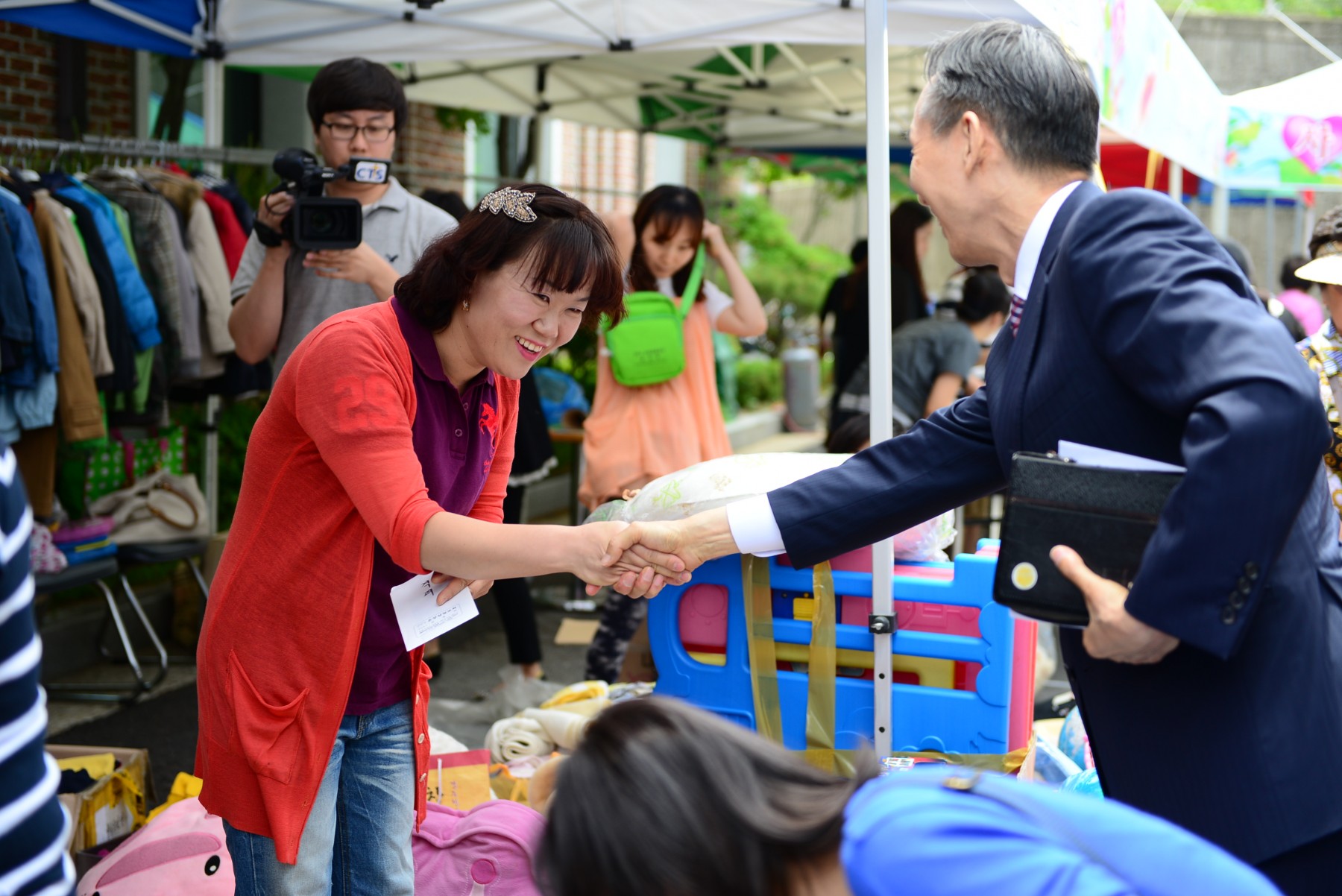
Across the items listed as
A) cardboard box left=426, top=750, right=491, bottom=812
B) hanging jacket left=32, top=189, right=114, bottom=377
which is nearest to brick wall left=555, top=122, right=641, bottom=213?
hanging jacket left=32, top=189, right=114, bottom=377

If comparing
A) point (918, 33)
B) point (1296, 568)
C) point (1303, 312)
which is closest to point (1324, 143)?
point (918, 33)

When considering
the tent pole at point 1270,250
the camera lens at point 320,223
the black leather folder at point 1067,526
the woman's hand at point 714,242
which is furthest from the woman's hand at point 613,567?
the tent pole at point 1270,250

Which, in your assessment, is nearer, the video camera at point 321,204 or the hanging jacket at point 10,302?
the video camera at point 321,204

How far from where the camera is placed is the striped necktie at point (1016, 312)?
1682 millimetres

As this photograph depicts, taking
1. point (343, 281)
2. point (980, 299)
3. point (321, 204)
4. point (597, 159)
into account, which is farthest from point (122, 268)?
point (597, 159)

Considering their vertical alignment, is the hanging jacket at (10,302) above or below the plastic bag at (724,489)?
above

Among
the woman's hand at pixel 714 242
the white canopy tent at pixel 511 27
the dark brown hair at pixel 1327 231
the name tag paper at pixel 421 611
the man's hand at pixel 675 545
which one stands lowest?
the name tag paper at pixel 421 611

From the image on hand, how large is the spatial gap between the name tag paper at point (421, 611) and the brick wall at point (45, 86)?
16.6 ft

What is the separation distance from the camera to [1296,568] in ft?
4.84

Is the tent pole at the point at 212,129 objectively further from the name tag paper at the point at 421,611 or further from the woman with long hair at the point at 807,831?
the woman with long hair at the point at 807,831

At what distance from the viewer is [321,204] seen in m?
3.40

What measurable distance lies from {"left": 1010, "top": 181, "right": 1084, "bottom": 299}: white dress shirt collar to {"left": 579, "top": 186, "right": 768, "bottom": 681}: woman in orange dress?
288 centimetres

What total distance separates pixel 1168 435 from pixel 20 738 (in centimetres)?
130

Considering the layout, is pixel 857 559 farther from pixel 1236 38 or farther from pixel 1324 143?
pixel 1236 38
